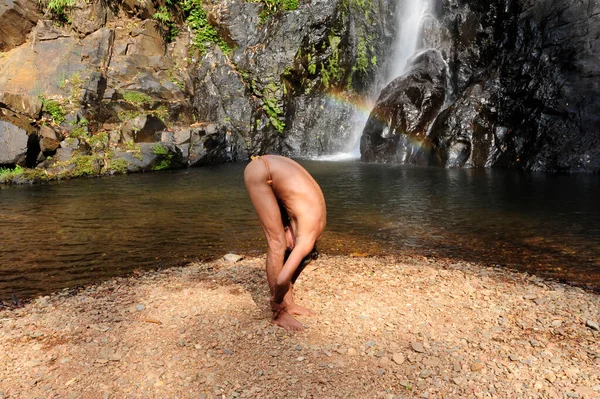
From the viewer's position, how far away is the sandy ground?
3.12 meters

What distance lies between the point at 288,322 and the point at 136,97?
18584mm

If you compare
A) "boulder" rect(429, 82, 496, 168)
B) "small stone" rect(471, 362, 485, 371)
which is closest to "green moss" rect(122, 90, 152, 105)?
"boulder" rect(429, 82, 496, 168)

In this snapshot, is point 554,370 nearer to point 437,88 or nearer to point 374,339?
point 374,339

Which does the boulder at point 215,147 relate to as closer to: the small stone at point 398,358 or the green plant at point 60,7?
the green plant at point 60,7

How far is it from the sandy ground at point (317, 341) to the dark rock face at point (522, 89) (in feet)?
45.2

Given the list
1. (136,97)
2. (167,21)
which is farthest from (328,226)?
(167,21)

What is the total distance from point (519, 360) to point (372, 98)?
23250mm

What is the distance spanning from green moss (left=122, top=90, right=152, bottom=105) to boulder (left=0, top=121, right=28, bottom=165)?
541 cm

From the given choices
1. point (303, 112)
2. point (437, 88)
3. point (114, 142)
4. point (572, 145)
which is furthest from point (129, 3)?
point (572, 145)

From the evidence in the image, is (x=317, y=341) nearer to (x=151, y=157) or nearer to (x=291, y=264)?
(x=291, y=264)

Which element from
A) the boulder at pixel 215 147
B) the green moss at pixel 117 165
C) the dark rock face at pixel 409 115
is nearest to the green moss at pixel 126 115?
the green moss at pixel 117 165

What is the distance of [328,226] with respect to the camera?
28.8 ft

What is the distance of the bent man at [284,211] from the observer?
3.76 metres

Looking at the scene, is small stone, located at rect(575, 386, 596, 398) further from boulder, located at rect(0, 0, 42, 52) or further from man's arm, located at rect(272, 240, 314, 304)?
boulder, located at rect(0, 0, 42, 52)
